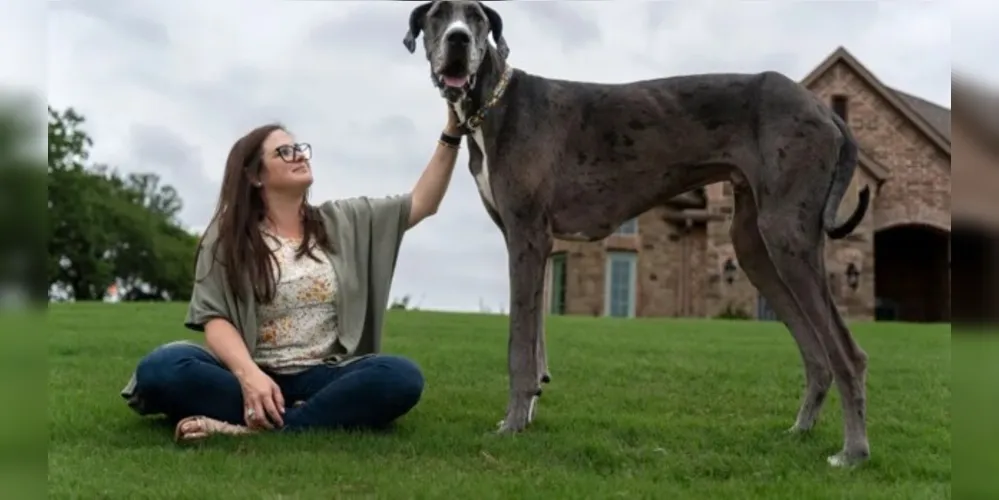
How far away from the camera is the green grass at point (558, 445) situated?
144 inches

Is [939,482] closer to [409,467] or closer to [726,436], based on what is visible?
[726,436]

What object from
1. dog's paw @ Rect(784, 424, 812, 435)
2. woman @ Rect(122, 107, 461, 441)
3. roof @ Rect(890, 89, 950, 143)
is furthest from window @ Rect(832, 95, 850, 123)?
woman @ Rect(122, 107, 461, 441)

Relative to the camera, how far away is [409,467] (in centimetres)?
401

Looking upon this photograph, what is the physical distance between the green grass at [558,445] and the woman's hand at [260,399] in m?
0.12

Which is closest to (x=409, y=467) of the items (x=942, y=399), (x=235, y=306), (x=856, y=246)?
(x=235, y=306)

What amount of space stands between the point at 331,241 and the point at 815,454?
267 centimetres

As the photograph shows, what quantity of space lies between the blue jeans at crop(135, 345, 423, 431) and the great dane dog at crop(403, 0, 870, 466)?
0.58m

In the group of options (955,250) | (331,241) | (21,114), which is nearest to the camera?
(955,250)

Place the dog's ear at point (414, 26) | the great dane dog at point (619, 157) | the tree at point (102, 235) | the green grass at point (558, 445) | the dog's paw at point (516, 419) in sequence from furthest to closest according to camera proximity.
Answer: the tree at point (102, 235), the dog's ear at point (414, 26), the dog's paw at point (516, 419), the great dane dog at point (619, 157), the green grass at point (558, 445)

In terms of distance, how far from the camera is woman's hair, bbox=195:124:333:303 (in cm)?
476

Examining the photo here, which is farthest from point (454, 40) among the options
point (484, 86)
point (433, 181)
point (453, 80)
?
point (433, 181)

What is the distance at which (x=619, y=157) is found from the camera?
16.5ft

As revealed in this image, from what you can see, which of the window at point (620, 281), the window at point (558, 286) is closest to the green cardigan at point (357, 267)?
the window at point (620, 281)

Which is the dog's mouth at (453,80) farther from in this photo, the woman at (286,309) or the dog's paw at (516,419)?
the dog's paw at (516,419)
